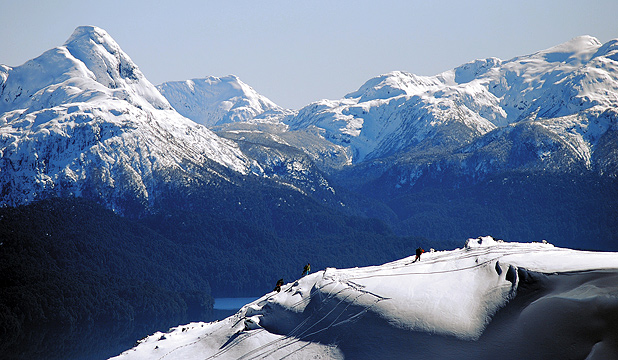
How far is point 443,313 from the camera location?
9325 centimetres

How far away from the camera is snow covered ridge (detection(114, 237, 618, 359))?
3287 inches

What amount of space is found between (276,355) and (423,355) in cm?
2043

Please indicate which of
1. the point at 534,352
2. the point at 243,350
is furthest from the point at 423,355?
the point at 243,350

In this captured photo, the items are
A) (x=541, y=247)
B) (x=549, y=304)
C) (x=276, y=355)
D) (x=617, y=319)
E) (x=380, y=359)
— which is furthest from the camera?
(x=541, y=247)

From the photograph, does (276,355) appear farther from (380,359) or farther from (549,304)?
(549,304)

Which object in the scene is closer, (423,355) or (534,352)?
(534,352)

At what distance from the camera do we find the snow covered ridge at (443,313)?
83.5m

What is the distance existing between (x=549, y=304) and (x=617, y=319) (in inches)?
317

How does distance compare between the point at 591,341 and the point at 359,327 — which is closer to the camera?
the point at 591,341

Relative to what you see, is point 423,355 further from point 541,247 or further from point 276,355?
point 541,247

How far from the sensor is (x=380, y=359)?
91500mm

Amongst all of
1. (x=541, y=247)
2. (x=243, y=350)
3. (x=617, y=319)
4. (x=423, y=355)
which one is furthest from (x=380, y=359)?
(x=541, y=247)

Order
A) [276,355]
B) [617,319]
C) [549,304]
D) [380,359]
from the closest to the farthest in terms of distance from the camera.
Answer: [617,319] < [549,304] < [380,359] < [276,355]

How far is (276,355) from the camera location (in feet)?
322
